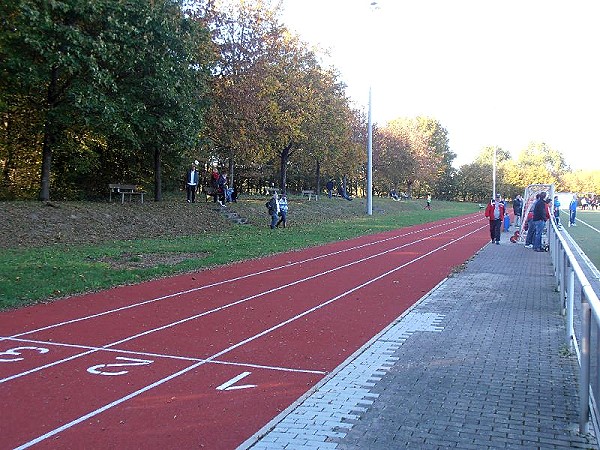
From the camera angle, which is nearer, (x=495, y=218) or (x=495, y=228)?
(x=495, y=218)

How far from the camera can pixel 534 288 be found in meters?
12.5

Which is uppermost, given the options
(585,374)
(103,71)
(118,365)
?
(103,71)

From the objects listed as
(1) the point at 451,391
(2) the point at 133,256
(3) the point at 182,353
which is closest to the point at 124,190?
(2) the point at 133,256

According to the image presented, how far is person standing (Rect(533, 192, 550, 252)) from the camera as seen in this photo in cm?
1939

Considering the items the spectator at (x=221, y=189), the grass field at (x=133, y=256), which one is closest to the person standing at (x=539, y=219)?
the grass field at (x=133, y=256)

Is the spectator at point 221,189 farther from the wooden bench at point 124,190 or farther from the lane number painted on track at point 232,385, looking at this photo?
the lane number painted on track at point 232,385

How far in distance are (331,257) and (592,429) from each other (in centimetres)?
1397

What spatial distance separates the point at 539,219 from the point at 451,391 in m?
15.5

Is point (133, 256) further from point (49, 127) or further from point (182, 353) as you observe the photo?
point (182, 353)

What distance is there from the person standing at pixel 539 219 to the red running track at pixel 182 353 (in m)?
6.80

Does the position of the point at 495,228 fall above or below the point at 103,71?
below

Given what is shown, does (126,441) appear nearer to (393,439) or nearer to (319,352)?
(393,439)

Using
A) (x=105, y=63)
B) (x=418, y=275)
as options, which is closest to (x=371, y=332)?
(x=418, y=275)

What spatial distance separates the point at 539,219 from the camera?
65.2 feet
